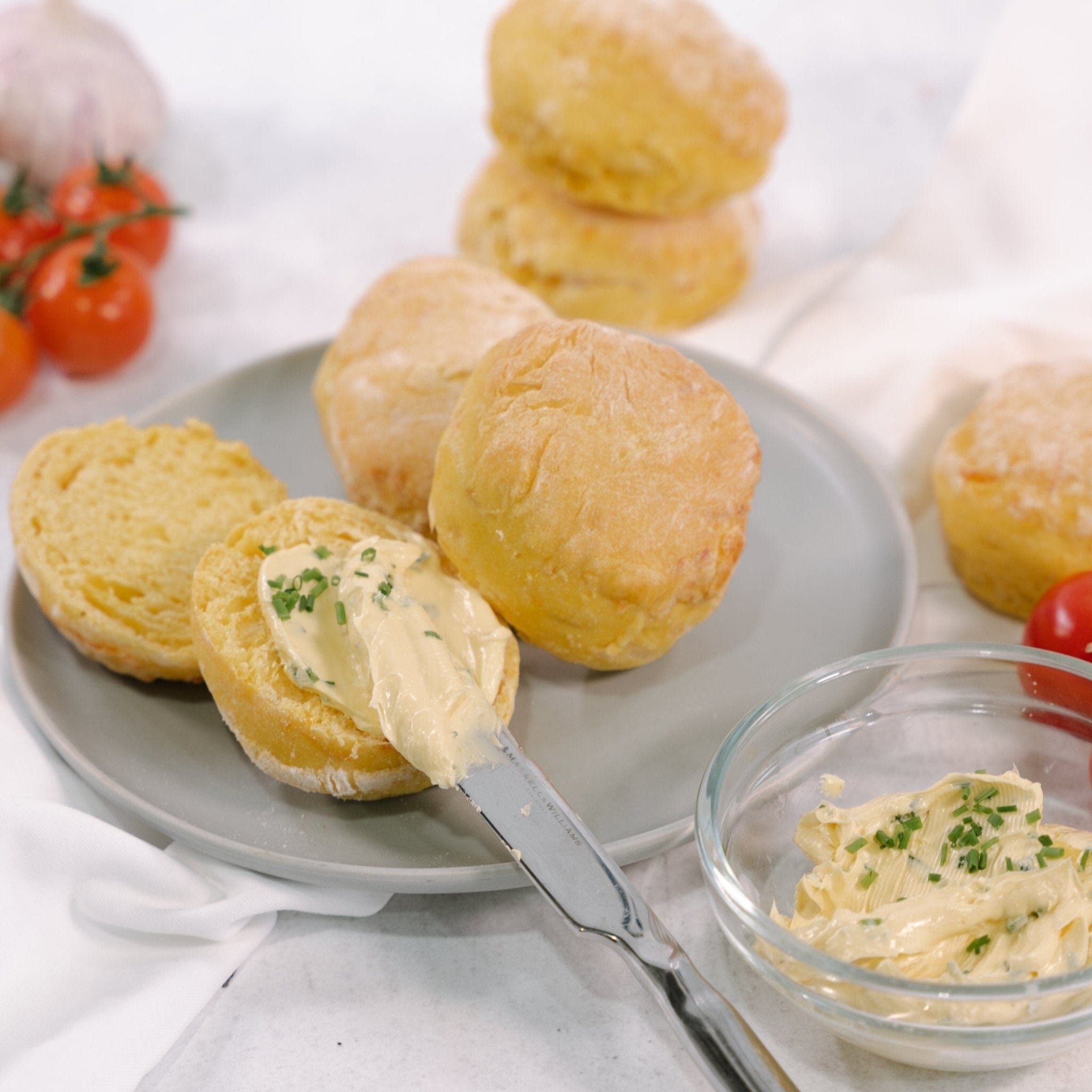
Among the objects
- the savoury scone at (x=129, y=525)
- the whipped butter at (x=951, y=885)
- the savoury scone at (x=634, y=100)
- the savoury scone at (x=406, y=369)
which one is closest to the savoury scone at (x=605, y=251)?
the savoury scone at (x=634, y=100)

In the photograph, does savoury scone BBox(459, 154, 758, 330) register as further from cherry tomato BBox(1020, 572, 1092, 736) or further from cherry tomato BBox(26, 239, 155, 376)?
cherry tomato BBox(1020, 572, 1092, 736)

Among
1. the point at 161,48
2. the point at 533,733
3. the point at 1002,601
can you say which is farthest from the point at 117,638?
the point at 161,48

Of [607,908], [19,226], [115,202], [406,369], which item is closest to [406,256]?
[115,202]

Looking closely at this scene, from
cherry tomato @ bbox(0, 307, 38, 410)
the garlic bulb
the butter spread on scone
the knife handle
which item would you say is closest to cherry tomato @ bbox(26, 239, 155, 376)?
cherry tomato @ bbox(0, 307, 38, 410)

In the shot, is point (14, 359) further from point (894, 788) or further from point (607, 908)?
point (894, 788)

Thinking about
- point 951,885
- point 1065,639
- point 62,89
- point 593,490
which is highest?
point 62,89

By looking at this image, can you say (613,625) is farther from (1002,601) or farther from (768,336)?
(768,336)
